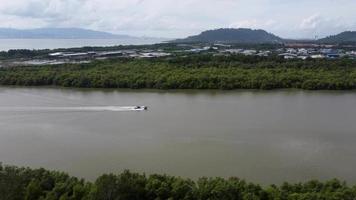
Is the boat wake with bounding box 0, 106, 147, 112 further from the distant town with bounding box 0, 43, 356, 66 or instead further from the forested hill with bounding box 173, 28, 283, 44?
the forested hill with bounding box 173, 28, 283, 44

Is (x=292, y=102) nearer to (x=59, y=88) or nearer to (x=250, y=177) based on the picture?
(x=250, y=177)

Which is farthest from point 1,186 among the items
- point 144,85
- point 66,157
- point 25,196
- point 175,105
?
point 144,85

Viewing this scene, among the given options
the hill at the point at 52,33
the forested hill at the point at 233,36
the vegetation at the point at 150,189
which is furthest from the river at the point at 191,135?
the hill at the point at 52,33

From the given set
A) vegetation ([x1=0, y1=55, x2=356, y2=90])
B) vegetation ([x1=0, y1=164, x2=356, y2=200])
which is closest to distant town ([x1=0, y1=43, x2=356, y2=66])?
vegetation ([x1=0, y1=55, x2=356, y2=90])

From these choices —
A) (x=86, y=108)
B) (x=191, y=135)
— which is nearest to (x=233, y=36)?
(x=86, y=108)

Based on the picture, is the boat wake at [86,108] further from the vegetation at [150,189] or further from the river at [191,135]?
the vegetation at [150,189]

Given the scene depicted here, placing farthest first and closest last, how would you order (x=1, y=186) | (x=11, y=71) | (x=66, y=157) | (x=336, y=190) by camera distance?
(x=11, y=71) → (x=66, y=157) → (x=336, y=190) → (x=1, y=186)

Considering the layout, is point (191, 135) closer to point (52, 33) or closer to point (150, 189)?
point (150, 189)
